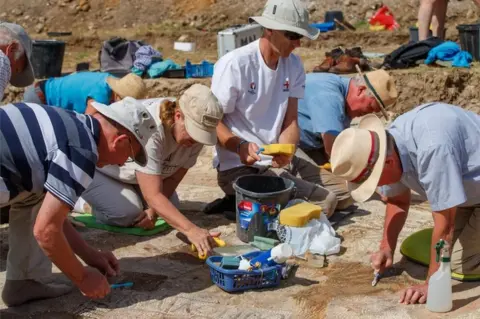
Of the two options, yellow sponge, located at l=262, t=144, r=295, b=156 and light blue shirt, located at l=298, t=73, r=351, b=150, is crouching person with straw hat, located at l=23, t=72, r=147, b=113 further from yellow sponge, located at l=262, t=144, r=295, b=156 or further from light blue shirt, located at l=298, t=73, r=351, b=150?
yellow sponge, located at l=262, t=144, r=295, b=156

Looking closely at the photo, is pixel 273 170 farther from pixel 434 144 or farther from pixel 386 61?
pixel 386 61

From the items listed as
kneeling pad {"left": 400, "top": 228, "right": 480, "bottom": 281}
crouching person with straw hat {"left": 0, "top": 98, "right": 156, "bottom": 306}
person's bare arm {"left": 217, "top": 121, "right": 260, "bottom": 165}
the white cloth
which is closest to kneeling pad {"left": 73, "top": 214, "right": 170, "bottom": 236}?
person's bare arm {"left": 217, "top": 121, "right": 260, "bottom": 165}

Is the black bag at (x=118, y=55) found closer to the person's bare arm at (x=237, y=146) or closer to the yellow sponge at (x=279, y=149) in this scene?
the person's bare arm at (x=237, y=146)

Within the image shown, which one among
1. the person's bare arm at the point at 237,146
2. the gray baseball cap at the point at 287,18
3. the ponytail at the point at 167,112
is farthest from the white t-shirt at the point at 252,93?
the ponytail at the point at 167,112

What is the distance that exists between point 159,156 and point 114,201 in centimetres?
69

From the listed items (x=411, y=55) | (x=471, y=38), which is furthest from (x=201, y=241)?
(x=471, y=38)

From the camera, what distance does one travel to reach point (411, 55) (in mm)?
9453

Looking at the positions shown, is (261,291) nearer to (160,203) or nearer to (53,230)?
(160,203)

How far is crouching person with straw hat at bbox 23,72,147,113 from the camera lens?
19.8 feet

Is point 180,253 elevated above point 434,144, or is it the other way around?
point 434,144

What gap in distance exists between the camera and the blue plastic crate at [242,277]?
4.18 meters

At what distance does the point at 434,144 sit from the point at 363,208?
213 centimetres

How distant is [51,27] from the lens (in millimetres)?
15414

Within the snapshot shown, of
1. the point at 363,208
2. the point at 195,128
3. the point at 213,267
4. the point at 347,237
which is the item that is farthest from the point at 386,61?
the point at 213,267
